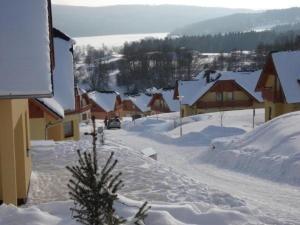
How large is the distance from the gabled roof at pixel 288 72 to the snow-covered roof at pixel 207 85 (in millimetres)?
15029

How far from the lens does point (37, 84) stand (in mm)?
8453

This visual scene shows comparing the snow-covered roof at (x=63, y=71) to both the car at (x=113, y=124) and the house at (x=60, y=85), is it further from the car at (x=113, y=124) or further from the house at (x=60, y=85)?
the car at (x=113, y=124)

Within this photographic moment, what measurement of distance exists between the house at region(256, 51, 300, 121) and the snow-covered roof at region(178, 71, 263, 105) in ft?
48.1

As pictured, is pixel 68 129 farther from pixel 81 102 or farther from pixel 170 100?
pixel 170 100

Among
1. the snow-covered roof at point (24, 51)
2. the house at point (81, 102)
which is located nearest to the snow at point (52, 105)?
the house at point (81, 102)

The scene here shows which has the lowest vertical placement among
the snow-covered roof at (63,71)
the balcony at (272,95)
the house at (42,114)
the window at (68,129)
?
the window at (68,129)

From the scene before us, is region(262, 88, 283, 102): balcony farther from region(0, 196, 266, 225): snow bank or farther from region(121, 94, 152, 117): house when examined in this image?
region(121, 94, 152, 117): house

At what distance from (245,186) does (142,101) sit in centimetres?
6268

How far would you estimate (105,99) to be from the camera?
71.1 m

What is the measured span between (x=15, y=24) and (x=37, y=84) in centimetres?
127

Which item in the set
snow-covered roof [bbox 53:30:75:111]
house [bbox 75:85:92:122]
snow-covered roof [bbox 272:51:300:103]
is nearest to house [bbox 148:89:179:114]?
house [bbox 75:85:92:122]

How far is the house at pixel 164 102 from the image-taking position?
64.4 m

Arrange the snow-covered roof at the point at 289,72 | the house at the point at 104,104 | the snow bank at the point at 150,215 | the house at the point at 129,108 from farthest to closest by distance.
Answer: the house at the point at 129,108 < the house at the point at 104,104 < the snow-covered roof at the point at 289,72 < the snow bank at the point at 150,215

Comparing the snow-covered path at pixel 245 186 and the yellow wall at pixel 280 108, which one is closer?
the snow-covered path at pixel 245 186
